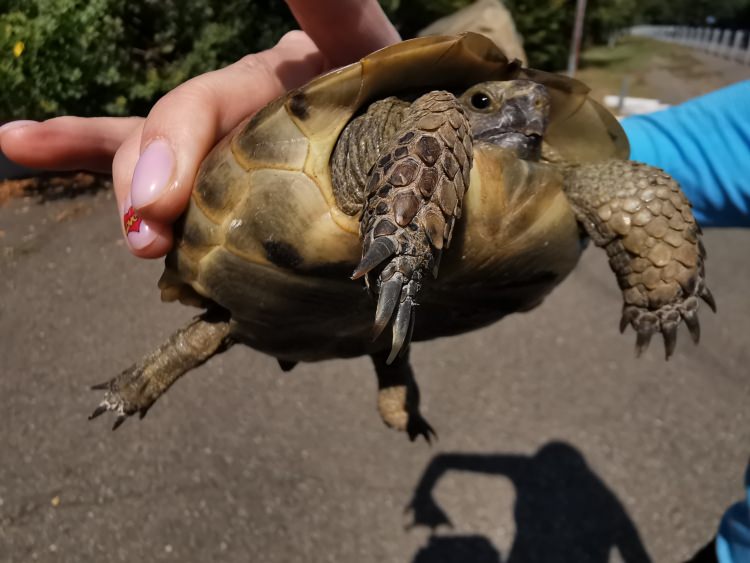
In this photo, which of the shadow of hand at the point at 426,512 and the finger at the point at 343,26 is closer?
the finger at the point at 343,26

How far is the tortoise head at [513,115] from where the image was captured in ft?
4.84

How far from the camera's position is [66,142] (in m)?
1.55

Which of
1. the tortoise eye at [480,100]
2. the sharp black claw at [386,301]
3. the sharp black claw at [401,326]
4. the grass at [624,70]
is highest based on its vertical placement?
the tortoise eye at [480,100]

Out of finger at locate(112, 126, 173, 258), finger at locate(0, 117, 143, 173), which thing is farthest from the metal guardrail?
finger at locate(112, 126, 173, 258)

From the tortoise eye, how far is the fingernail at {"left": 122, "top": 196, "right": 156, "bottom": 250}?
31.4 inches

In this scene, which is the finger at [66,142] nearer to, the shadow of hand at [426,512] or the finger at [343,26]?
the finger at [343,26]

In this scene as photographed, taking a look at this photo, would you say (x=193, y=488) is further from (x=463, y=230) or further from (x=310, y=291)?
(x=463, y=230)

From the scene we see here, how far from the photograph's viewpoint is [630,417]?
143 inches

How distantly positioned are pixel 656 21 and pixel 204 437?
68.9 metres

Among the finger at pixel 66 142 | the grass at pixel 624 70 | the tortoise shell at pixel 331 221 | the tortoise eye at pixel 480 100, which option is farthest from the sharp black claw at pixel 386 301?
the grass at pixel 624 70

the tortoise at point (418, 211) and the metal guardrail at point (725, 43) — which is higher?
the tortoise at point (418, 211)

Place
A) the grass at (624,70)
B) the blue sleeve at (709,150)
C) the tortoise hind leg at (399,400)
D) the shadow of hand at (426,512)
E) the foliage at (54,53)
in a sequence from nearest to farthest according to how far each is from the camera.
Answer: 1. the blue sleeve at (709,150)
2. the tortoise hind leg at (399,400)
3. the shadow of hand at (426,512)
4. the foliage at (54,53)
5. the grass at (624,70)

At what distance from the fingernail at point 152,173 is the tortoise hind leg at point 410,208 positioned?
1.47 feet

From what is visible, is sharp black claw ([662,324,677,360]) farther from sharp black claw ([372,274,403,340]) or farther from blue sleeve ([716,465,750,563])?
sharp black claw ([372,274,403,340])
